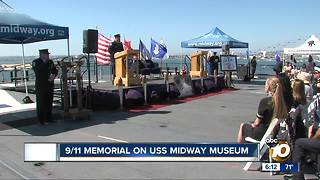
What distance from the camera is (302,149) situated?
17.5ft

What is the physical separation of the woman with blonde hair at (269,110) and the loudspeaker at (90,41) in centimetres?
760

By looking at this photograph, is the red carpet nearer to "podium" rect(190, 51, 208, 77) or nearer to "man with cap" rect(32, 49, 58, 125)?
"podium" rect(190, 51, 208, 77)

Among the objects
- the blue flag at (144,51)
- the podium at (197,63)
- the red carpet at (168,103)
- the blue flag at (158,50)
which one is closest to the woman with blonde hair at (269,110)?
the red carpet at (168,103)

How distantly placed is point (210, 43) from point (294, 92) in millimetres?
16364

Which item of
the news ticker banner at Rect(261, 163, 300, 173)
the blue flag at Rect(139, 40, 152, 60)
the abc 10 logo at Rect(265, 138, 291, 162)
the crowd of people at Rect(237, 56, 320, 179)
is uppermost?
the blue flag at Rect(139, 40, 152, 60)

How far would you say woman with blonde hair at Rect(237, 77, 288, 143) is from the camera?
5695mm

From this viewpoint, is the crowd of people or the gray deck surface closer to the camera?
the crowd of people

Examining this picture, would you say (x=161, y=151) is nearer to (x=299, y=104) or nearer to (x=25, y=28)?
(x=299, y=104)

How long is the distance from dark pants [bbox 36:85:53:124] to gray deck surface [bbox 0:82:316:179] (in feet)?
0.93

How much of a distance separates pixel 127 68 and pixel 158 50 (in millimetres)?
10234

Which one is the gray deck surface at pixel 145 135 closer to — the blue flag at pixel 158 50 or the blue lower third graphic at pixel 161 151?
the blue lower third graphic at pixel 161 151

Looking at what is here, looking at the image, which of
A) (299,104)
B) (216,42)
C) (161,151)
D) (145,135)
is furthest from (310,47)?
(161,151)

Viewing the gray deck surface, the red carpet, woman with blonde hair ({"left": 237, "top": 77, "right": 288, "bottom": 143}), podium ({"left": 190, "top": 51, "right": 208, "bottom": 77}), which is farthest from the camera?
podium ({"left": 190, "top": 51, "right": 208, "bottom": 77})

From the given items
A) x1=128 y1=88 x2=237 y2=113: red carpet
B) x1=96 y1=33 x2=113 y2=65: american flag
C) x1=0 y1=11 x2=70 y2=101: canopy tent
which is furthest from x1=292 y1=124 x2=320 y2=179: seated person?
x1=96 y1=33 x2=113 y2=65: american flag
